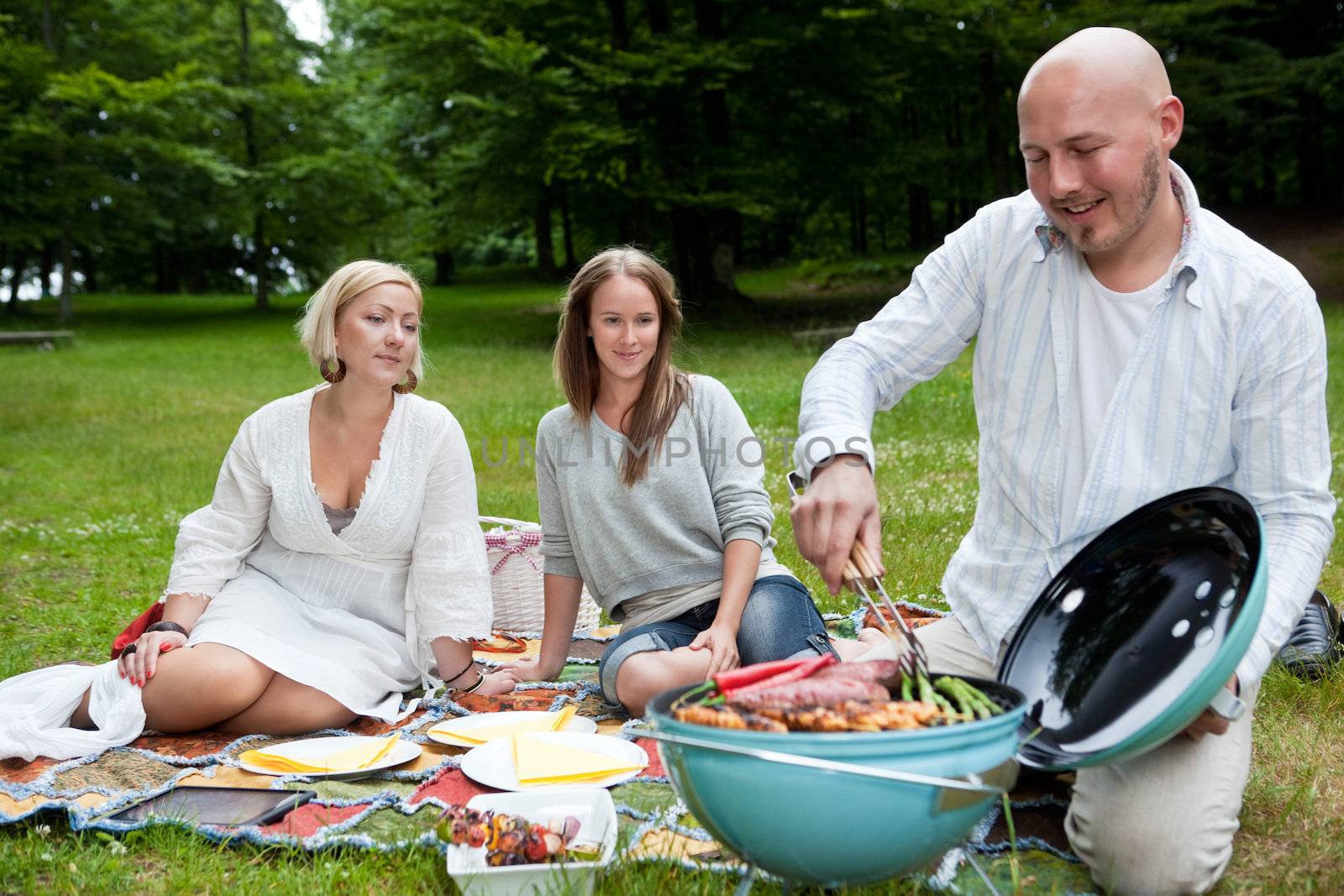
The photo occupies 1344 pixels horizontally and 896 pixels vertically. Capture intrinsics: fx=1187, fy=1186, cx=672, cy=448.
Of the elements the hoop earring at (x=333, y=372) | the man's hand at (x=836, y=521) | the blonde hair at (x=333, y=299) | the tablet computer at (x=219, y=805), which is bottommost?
the tablet computer at (x=219, y=805)

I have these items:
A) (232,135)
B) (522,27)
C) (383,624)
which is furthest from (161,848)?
(232,135)

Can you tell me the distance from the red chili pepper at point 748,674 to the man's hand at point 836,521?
0.62ft

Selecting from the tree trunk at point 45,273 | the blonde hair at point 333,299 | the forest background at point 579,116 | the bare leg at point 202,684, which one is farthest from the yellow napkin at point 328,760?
the tree trunk at point 45,273

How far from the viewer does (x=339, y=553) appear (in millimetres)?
4020

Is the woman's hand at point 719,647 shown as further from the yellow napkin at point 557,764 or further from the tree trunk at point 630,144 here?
the tree trunk at point 630,144

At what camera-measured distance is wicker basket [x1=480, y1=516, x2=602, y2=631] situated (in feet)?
16.1

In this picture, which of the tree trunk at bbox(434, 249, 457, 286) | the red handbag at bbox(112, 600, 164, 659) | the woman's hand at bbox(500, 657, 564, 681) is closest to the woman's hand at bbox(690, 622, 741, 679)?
the woman's hand at bbox(500, 657, 564, 681)

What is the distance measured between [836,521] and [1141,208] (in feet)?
3.50

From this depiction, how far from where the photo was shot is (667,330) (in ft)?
13.2

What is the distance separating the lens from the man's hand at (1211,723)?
2338 mm

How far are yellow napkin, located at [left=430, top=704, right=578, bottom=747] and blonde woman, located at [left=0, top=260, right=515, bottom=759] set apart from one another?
402 mm

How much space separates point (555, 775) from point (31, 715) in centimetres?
165

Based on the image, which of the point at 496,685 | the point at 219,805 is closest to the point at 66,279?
the point at 496,685

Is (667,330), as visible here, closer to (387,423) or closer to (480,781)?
(387,423)
